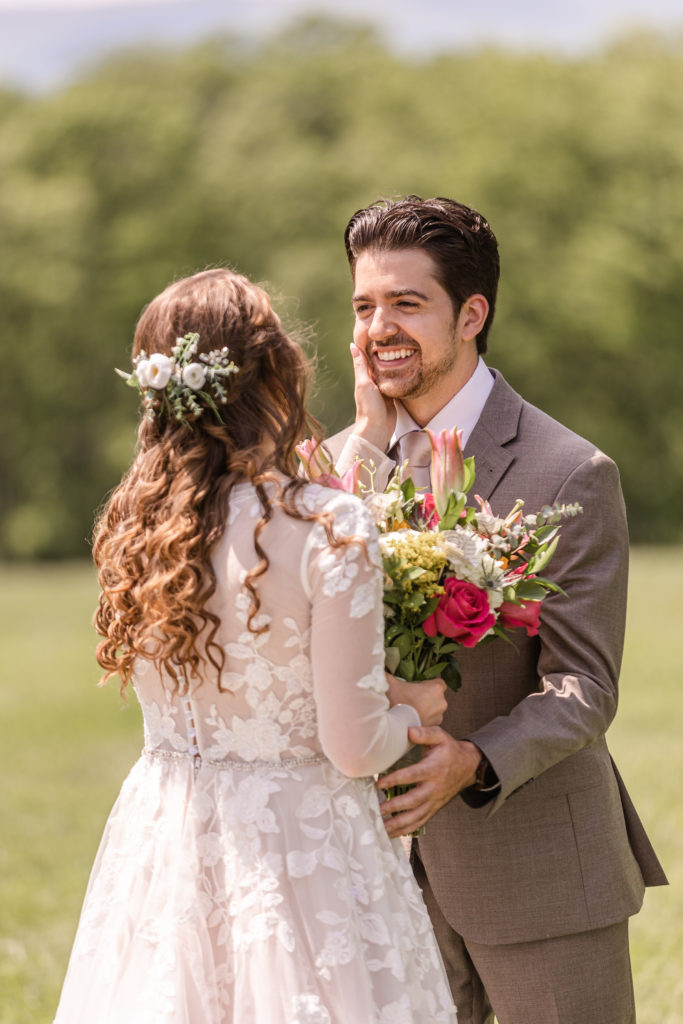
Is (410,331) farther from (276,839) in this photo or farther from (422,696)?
(276,839)

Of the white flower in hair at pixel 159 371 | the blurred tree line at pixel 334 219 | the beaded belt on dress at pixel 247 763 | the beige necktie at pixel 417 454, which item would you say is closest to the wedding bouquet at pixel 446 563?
the beaded belt on dress at pixel 247 763

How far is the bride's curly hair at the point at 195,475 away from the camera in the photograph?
283 centimetres

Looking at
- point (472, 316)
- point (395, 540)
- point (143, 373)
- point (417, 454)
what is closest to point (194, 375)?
point (143, 373)

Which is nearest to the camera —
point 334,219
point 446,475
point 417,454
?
point 446,475

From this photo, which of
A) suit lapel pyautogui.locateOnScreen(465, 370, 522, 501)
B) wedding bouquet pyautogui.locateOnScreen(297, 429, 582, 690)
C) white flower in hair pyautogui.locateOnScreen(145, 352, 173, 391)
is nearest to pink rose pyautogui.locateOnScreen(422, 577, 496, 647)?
wedding bouquet pyautogui.locateOnScreen(297, 429, 582, 690)

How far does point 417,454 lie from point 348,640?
126 cm

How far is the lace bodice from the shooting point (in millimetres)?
2760

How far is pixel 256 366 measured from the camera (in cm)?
296

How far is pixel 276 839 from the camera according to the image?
2.90 meters

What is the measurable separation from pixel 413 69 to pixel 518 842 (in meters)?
46.0

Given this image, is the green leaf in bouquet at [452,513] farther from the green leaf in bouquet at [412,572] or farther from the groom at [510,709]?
the groom at [510,709]

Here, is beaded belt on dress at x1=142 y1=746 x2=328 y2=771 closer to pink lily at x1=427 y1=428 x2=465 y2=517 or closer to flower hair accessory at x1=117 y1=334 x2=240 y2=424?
pink lily at x1=427 y1=428 x2=465 y2=517

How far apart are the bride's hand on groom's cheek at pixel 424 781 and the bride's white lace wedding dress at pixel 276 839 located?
0.06m

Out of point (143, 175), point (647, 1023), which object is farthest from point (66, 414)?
point (647, 1023)
